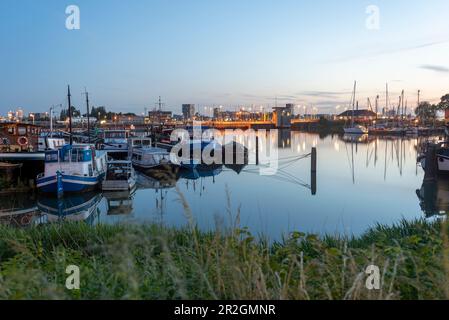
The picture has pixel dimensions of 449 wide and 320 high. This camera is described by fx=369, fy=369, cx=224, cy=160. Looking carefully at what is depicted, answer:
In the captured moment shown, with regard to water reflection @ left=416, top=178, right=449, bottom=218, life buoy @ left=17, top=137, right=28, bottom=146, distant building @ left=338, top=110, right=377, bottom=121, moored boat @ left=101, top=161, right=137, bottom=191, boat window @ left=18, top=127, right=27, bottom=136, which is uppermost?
distant building @ left=338, top=110, right=377, bottom=121

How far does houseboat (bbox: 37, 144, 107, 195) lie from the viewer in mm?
23297

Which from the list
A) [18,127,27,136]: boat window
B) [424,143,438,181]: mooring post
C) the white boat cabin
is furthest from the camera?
[18,127,27,136]: boat window

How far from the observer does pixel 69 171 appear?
963 inches

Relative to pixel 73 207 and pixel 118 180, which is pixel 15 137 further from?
pixel 73 207

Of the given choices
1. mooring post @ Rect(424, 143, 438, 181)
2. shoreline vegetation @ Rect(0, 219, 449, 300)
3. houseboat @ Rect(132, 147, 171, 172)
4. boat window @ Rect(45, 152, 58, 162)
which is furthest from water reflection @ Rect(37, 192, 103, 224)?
mooring post @ Rect(424, 143, 438, 181)

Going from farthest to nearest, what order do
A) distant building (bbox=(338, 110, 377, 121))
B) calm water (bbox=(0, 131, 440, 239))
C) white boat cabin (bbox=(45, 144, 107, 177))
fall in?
distant building (bbox=(338, 110, 377, 121)), white boat cabin (bbox=(45, 144, 107, 177)), calm water (bbox=(0, 131, 440, 239))

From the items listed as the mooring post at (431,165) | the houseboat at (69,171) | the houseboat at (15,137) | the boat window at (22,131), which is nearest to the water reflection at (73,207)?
the houseboat at (69,171)

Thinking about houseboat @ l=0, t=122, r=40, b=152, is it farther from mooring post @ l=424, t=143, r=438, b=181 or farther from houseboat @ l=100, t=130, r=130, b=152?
mooring post @ l=424, t=143, r=438, b=181

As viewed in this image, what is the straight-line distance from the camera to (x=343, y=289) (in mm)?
3881
